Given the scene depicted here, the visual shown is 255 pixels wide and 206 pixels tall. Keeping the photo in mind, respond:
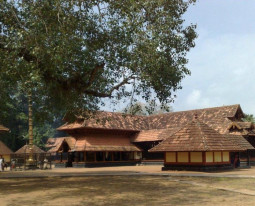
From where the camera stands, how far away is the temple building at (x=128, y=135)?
115 ft

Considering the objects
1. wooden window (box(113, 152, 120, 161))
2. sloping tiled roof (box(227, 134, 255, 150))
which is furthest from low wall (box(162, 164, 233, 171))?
wooden window (box(113, 152, 120, 161))

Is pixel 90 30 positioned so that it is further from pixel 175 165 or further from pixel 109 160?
pixel 109 160

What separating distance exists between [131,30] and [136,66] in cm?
158

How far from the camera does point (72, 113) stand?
1944cm

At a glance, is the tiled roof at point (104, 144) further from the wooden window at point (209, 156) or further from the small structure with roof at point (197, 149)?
the wooden window at point (209, 156)

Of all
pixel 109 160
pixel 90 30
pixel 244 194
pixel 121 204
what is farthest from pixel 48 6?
pixel 109 160

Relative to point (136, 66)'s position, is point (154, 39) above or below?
above

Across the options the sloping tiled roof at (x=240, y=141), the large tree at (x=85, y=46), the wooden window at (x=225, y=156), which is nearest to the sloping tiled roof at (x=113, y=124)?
the sloping tiled roof at (x=240, y=141)

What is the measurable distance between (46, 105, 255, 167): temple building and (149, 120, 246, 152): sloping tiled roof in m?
4.77

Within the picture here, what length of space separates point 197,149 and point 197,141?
1.12 meters

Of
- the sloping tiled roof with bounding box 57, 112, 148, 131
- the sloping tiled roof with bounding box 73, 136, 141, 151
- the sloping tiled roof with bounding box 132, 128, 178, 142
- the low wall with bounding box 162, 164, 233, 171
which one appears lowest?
the low wall with bounding box 162, 164, 233, 171

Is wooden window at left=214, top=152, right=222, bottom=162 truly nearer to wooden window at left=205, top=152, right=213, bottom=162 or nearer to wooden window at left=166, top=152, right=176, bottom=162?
wooden window at left=205, top=152, right=213, bottom=162

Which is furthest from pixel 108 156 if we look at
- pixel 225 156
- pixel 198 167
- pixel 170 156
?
pixel 198 167

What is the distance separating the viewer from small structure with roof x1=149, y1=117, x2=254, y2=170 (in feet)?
83.4
